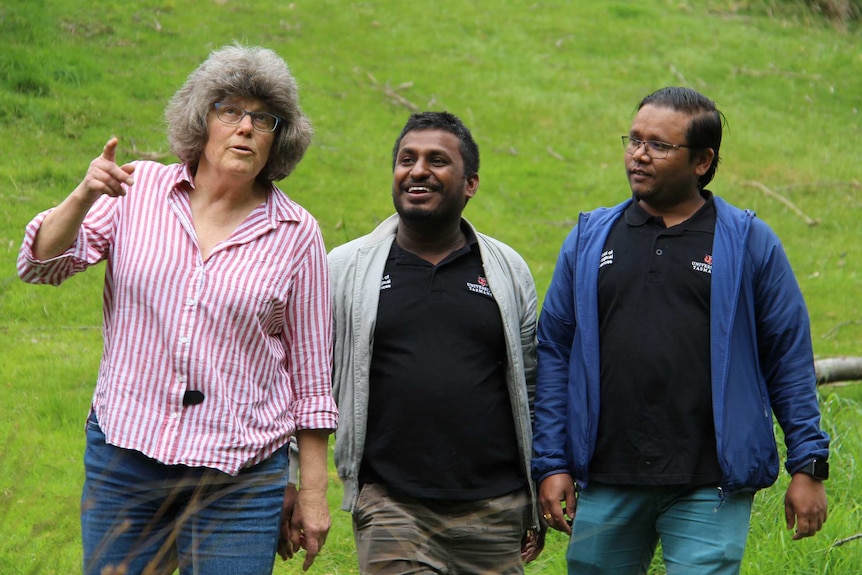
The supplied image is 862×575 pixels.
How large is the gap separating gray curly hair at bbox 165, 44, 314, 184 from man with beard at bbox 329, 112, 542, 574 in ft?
1.70

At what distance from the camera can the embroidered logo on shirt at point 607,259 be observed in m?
4.05

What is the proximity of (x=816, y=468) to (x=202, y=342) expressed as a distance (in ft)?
6.78

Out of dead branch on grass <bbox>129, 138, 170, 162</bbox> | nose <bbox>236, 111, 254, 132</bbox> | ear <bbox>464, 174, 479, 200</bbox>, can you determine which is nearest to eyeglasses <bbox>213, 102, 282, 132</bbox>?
nose <bbox>236, 111, 254, 132</bbox>

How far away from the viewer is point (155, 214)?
11.1 feet

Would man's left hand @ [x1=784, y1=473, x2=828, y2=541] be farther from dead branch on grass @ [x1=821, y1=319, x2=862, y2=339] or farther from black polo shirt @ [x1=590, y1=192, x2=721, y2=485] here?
dead branch on grass @ [x1=821, y1=319, x2=862, y2=339]

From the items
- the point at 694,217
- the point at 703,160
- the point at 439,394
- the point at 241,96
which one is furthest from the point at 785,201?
the point at 241,96

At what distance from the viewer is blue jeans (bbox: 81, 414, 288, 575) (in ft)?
10.5

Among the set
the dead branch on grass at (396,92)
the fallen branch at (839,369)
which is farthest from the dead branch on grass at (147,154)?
the fallen branch at (839,369)

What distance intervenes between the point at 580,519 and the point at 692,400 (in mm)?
570

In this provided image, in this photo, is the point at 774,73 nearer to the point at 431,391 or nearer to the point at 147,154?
the point at 147,154

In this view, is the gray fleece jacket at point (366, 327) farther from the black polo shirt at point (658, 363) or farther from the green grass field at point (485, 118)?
the green grass field at point (485, 118)

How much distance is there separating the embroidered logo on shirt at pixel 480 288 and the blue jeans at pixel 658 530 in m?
0.76

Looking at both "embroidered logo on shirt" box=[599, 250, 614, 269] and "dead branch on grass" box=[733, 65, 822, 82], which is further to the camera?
"dead branch on grass" box=[733, 65, 822, 82]

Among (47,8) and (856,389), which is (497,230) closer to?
(856,389)
